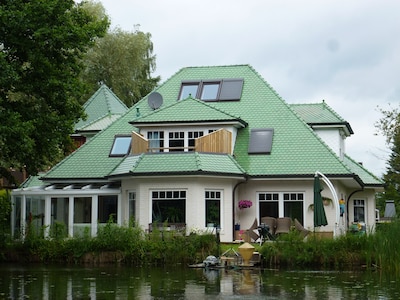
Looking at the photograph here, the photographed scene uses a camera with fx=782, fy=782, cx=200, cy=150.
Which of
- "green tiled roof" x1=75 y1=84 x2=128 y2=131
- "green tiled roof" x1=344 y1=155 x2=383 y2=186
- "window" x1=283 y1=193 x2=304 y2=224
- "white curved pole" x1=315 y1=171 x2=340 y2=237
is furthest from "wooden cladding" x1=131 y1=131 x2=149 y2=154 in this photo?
"green tiled roof" x1=344 y1=155 x2=383 y2=186

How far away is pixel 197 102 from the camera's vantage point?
109ft

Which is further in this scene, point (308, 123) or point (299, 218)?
point (308, 123)

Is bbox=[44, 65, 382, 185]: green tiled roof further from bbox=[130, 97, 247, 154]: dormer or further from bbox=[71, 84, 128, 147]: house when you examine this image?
bbox=[71, 84, 128, 147]: house

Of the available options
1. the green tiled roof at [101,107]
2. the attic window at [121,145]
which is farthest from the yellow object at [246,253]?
the green tiled roof at [101,107]

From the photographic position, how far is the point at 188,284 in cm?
1980

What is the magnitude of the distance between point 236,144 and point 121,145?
17.0ft

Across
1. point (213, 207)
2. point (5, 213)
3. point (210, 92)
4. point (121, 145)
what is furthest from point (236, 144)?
point (5, 213)

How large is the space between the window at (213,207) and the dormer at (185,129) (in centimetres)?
184

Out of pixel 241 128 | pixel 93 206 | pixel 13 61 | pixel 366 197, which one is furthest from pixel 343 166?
pixel 13 61

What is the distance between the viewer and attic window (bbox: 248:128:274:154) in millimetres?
32594

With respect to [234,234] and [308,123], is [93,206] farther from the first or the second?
[308,123]

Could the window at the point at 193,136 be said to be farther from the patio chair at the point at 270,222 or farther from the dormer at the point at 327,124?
the dormer at the point at 327,124

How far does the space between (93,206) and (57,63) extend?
633cm

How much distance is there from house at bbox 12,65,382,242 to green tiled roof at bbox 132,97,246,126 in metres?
0.04
